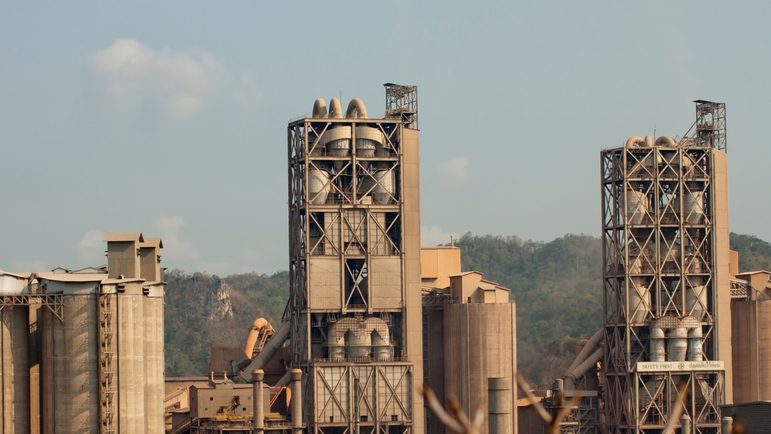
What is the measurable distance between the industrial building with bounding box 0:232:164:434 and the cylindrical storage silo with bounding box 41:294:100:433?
0.17 ft

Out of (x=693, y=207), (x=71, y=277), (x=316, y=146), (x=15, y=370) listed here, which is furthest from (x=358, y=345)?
(x=15, y=370)

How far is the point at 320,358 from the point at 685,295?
29.7 meters

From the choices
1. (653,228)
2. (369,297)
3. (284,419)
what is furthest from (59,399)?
(653,228)

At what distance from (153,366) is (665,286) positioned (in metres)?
45.4

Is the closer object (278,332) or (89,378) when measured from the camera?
(89,378)

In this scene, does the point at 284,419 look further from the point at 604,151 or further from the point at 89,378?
the point at 604,151

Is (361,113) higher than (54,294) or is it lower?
higher

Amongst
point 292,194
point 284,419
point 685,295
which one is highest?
point 292,194

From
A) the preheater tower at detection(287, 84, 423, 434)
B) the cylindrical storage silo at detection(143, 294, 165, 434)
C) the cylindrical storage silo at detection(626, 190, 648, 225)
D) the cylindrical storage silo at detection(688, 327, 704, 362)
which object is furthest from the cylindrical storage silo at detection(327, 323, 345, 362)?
the cylindrical storage silo at detection(688, 327, 704, 362)

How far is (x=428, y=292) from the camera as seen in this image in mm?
105875

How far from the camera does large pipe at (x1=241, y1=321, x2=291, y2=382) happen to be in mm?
101750

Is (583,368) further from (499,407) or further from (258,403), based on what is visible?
(258,403)

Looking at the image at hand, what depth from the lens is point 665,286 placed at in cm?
10544

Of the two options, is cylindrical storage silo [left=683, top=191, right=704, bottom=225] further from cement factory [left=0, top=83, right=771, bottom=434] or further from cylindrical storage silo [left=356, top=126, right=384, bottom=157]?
cylindrical storage silo [left=356, top=126, right=384, bottom=157]
